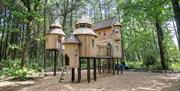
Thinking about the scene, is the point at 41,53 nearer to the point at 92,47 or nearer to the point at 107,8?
the point at 107,8

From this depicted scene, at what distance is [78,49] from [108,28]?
7.21 meters

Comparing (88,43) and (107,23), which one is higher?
(107,23)

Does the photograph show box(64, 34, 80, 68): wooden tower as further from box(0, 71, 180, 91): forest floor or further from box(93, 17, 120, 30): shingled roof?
box(93, 17, 120, 30): shingled roof

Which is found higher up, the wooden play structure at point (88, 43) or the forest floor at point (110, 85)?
the wooden play structure at point (88, 43)

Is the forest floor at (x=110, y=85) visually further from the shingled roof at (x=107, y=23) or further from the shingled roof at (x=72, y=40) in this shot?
the shingled roof at (x=107, y=23)

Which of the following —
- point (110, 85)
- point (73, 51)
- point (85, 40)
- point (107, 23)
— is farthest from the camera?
point (107, 23)

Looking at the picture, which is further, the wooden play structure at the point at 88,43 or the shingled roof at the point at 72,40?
the wooden play structure at the point at 88,43

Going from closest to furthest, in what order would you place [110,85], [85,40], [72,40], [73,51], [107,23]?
[110,85] → [72,40] → [73,51] → [85,40] → [107,23]

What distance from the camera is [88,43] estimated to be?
17.0 metres

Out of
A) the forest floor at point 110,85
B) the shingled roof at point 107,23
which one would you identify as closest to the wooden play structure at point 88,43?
the shingled roof at point 107,23

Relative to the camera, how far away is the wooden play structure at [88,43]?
663 inches

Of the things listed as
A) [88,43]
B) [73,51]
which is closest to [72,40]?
[73,51]

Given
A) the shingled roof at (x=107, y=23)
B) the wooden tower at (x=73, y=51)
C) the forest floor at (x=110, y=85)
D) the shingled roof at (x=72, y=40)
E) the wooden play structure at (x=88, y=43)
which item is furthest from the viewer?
the shingled roof at (x=107, y=23)

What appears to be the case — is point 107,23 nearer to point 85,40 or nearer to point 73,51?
point 85,40
